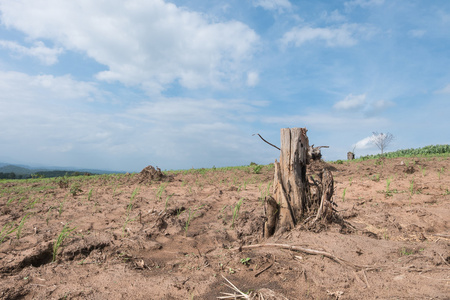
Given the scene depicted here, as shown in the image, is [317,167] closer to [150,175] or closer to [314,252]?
[150,175]

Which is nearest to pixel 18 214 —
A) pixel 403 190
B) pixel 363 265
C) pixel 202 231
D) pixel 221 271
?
pixel 202 231

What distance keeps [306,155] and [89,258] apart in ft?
11.7

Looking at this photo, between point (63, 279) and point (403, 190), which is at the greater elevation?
point (403, 190)

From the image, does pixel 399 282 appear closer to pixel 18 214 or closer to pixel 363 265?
pixel 363 265

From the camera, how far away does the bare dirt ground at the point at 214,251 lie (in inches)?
112

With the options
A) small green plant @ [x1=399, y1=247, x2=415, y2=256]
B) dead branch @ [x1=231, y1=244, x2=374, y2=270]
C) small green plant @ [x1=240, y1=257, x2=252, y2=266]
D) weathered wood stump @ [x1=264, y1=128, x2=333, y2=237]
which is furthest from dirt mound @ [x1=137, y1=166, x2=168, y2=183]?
small green plant @ [x1=399, y1=247, x2=415, y2=256]

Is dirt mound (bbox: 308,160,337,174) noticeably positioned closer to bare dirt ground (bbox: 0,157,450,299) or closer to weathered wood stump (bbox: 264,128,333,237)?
bare dirt ground (bbox: 0,157,450,299)

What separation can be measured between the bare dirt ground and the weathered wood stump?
0.24 m

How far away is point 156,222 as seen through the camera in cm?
495

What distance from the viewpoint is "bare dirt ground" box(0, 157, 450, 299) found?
2.85m

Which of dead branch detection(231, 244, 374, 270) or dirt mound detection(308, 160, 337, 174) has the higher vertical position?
dirt mound detection(308, 160, 337, 174)

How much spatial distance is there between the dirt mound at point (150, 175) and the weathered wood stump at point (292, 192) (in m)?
6.43

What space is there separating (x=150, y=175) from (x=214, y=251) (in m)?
6.59

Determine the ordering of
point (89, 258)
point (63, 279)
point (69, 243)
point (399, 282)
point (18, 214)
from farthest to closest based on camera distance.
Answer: point (18, 214), point (69, 243), point (89, 258), point (63, 279), point (399, 282)
